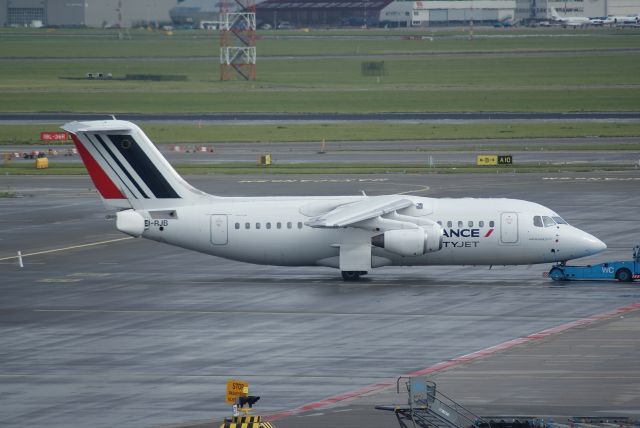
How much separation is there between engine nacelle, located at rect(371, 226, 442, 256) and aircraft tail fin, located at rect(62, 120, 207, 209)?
28.3 feet

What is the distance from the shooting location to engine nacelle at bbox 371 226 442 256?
170 feet

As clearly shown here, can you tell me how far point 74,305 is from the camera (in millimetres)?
49000

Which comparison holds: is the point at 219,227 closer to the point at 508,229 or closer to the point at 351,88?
the point at 508,229

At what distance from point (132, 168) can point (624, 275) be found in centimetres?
2102

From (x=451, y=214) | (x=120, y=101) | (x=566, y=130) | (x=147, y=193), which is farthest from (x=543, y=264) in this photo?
(x=120, y=101)

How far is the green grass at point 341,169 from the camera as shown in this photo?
92750 mm

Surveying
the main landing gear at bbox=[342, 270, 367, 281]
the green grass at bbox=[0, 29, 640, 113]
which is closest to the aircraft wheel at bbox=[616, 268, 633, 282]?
the main landing gear at bbox=[342, 270, 367, 281]

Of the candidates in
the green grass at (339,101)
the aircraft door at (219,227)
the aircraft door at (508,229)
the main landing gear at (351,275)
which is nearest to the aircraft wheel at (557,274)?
the aircraft door at (508,229)

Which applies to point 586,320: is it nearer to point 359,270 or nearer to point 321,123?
point 359,270

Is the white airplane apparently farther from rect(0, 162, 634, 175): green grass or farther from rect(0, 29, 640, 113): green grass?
rect(0, 29, 640, 113): green grass

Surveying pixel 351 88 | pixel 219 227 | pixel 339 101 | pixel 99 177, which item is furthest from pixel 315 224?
pixel 351 88

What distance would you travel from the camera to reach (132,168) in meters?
54.4

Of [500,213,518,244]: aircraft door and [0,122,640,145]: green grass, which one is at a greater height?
[0,122,640,145]: green grass

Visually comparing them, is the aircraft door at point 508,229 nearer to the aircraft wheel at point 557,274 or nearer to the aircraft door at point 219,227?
the aircraft wheel at point 557,274
